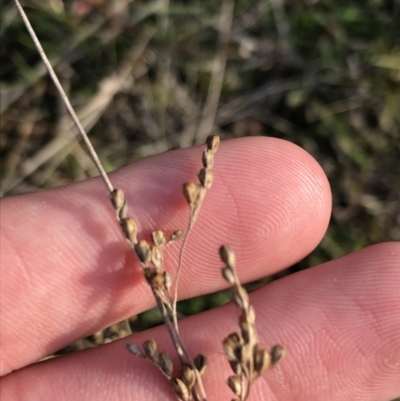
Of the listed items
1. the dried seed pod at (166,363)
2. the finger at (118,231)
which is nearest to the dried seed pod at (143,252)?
the finger at (118,231)

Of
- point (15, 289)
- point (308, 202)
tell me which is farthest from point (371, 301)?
point (15, 289)

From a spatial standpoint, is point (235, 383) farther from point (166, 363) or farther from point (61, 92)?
point (61, 92)

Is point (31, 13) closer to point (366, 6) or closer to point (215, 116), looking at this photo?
point (215, 116)

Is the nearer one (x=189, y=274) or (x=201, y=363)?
(x=201, y=363)

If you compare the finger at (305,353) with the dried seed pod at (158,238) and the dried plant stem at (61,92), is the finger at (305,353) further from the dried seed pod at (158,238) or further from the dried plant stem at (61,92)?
the dried plant stem at (61,92)

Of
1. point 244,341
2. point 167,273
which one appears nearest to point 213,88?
point 167,273

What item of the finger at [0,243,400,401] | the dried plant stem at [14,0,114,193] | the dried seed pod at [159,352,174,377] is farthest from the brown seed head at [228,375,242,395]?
the dried plant stem at [14,0,114,193]
